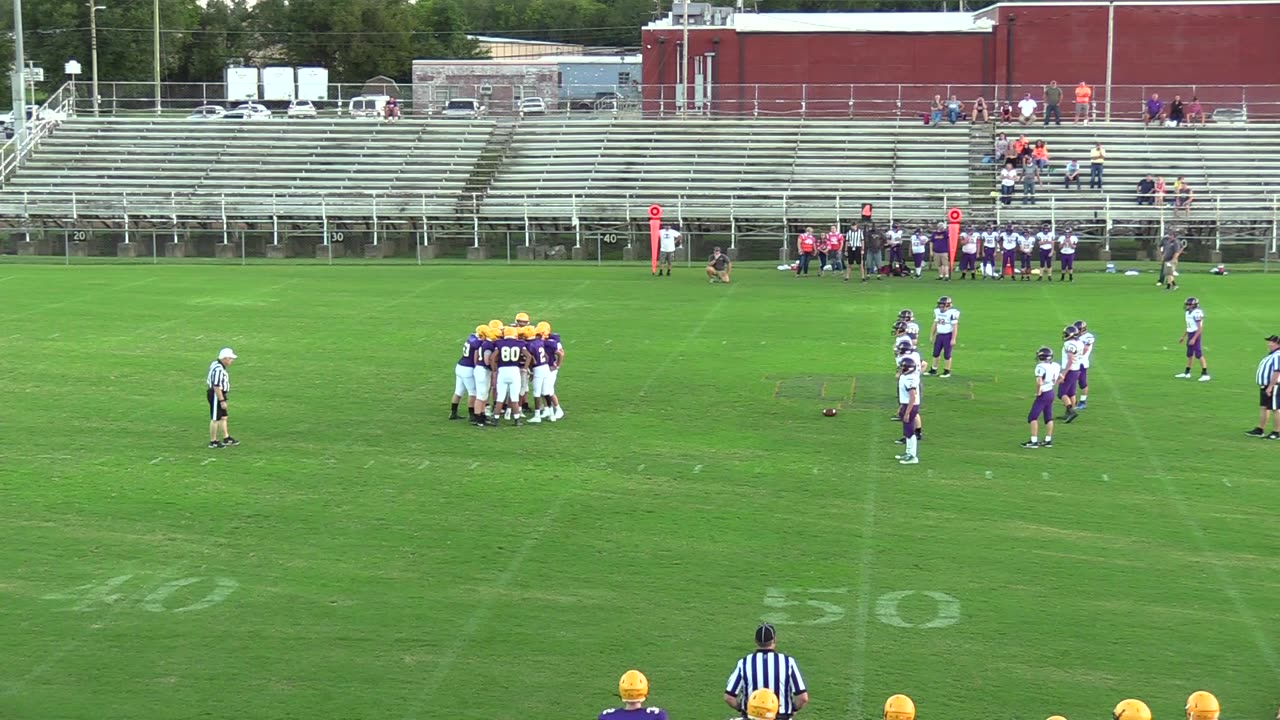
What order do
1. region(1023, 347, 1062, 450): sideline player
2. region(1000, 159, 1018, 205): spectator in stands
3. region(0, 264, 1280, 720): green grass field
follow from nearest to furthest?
region(0, 264, 1280, 720): green grass field
region(1023, 347, 1062, 450): sideline player
region(1000, 159, 1018, 205): spectator in stands

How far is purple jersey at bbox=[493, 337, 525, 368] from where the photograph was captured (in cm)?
2286

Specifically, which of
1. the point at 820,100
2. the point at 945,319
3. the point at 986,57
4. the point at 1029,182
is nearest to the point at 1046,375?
the point at 945,319

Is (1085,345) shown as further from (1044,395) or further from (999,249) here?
(999,249)

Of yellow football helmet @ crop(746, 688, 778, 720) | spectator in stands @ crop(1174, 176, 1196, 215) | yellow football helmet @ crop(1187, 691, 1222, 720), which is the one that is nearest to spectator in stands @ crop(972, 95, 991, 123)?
spectator in stands @ crop(1174, 176, 1196, 215)

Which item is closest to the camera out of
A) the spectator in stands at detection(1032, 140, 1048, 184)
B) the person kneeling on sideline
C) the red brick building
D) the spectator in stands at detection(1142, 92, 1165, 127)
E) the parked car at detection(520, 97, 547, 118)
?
the person kneeling on sideline

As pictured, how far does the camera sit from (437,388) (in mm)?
26047

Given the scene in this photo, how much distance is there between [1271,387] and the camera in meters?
22.0

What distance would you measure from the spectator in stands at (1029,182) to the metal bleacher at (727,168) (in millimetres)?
1904

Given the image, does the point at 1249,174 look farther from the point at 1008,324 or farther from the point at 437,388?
the point at 437,388

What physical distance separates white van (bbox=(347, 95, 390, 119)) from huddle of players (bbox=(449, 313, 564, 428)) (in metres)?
34.5

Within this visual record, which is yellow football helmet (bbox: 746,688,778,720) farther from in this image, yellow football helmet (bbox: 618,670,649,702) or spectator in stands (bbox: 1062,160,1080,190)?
spectator in stands (bbox: 1062,160,1080,190)

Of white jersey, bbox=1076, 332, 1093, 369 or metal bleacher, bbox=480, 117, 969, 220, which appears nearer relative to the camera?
white jersey, bbox=1076, 332, 1093, 369

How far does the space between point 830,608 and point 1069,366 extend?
9422 millimetres

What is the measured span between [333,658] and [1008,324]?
73.2ft
